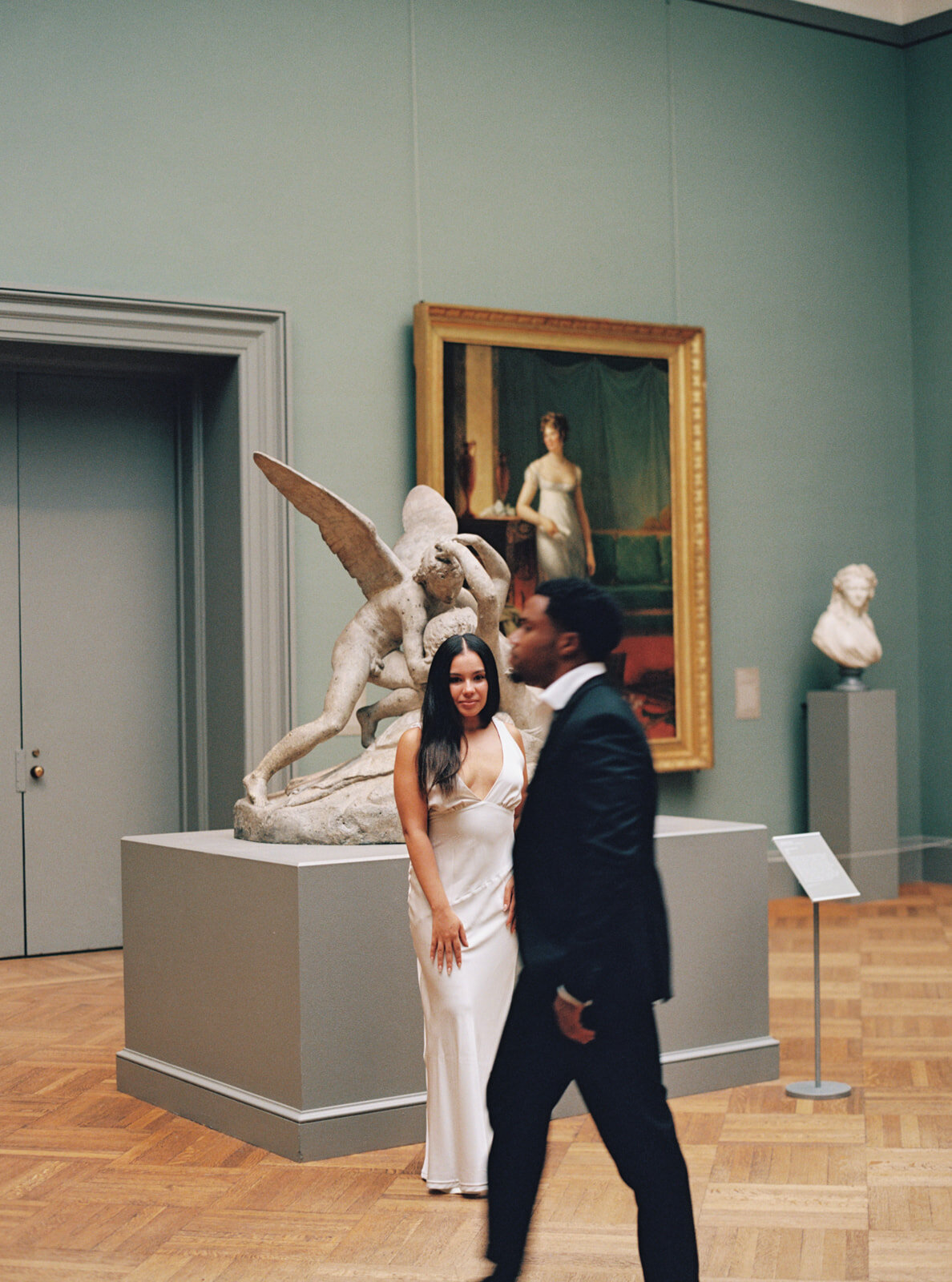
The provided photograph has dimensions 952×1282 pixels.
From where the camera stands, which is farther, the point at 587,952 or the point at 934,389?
Result: the point at 934,389

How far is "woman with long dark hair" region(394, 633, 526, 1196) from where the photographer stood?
188 inches

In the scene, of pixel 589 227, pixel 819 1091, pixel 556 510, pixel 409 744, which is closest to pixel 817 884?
pixel 819 1091

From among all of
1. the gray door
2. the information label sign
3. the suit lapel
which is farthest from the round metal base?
the gray door

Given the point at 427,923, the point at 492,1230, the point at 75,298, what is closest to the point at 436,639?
the point at 427,923

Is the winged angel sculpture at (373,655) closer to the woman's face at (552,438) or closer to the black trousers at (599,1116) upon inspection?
the black trousers at (599,1116)

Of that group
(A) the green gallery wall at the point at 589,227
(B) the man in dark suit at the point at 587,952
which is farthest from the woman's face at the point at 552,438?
(B) the man in dark suit at the point at 587,952

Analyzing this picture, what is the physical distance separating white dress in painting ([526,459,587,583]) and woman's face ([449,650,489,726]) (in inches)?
210

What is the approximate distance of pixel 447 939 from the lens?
4.76 m

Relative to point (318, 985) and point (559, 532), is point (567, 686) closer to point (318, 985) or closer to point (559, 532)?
point (318, 985)

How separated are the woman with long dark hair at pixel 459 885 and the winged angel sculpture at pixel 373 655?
43.0 inches

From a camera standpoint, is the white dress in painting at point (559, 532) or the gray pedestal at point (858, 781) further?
the gray pedestal at point (858, 781)

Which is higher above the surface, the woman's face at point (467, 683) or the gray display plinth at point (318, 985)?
the woman's face at point (467, 683)

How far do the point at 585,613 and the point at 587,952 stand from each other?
2.49ft

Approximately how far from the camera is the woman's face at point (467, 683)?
15.7ft
